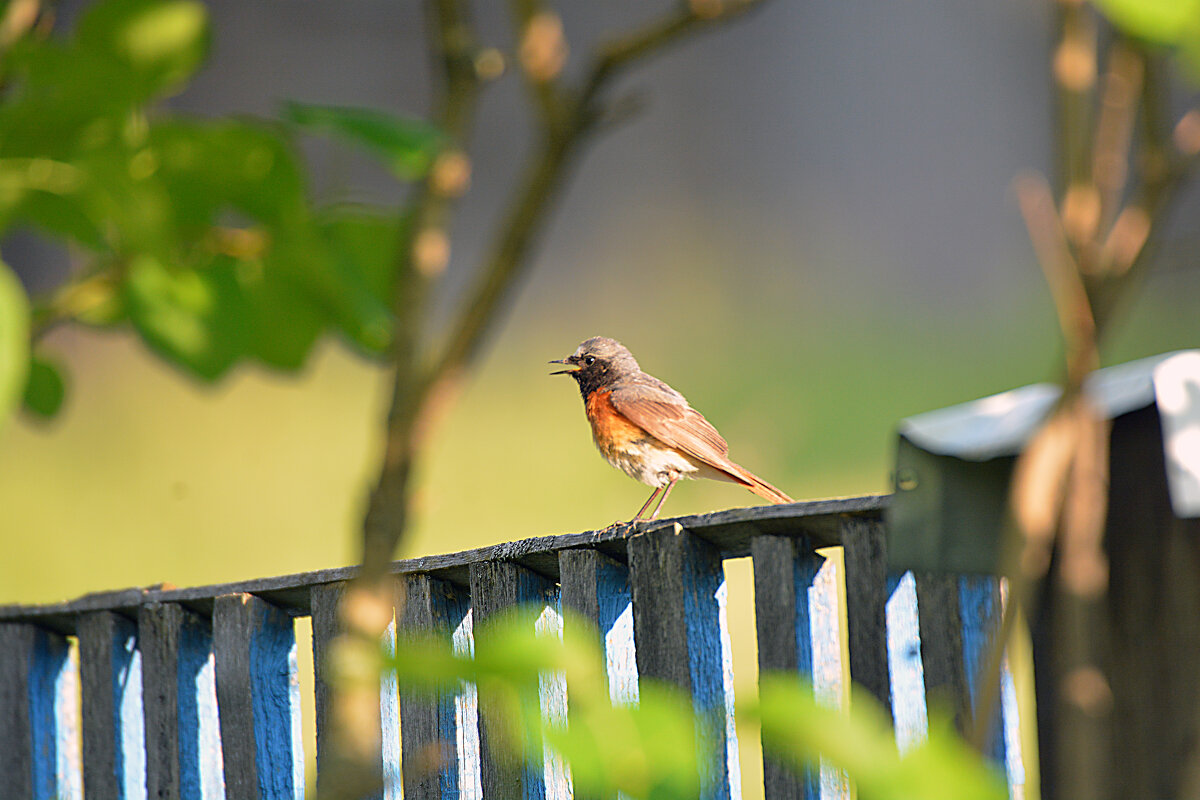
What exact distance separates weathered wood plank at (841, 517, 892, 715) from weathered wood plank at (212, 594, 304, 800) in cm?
100

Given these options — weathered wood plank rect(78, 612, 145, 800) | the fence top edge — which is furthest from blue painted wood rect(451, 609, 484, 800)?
weathered wood plank rect(78, 612, 145, 800)

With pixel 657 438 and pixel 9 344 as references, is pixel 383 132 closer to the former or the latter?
pixel 9 344

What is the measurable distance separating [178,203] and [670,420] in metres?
2.50

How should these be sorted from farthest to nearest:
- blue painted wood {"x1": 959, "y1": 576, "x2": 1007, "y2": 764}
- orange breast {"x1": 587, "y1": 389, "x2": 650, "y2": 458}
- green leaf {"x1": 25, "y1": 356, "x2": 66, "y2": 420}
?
orange breast {"x1": 587, "y1": 389, "x2": 650, "y2": 458} < blue painted wood {"x1": 959, "y1": 576, "x2": 1007, "y2": 764} < green leaf {"x1": 25, "y1": 356, "x2": 66, "y2": 420}

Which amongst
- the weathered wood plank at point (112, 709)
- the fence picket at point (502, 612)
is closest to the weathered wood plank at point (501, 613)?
the fence picket at point (502, 612)

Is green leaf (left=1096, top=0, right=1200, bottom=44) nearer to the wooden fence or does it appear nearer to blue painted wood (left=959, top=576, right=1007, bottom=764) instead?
the wooden fence

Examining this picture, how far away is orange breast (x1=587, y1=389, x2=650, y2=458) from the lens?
3016mm

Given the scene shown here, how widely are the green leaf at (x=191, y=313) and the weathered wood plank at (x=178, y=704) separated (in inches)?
62.9

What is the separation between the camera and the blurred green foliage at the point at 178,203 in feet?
1.56

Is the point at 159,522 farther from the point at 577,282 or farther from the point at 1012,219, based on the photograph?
the point at 1012,219

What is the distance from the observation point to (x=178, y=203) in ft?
1.70

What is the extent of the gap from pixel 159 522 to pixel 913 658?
139 inches

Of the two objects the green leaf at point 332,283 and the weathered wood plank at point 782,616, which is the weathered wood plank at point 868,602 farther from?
the green leaf at point 332,283

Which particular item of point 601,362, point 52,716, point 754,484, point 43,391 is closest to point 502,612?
point 43,391
